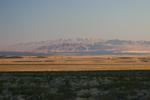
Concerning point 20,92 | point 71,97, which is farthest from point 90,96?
point 20,92

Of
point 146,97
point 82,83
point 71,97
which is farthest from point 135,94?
point 82,83

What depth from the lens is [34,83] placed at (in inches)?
1435

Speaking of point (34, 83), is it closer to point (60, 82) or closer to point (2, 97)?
point (60, 82)

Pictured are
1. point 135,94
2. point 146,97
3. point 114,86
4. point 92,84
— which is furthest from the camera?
point 92,84

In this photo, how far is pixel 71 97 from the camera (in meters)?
27.1

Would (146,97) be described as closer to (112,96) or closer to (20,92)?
(112,96)

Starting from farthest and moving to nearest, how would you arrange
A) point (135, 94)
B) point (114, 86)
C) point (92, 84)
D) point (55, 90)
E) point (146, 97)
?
point (92, 84) → point (114, 86) → point (55, 90) → point (135, 94) → point (146, 97)

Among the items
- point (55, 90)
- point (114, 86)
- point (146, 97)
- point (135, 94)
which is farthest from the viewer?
point (114, 86)

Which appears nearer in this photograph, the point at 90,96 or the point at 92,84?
the point at 90,96

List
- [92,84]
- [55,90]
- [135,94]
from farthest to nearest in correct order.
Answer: [92,84] < [55,90] < [135,94]

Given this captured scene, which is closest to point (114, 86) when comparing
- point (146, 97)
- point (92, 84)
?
point (92, 84)

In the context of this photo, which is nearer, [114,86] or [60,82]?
[114,86]

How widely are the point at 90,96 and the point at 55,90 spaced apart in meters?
4.16

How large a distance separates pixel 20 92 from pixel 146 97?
968 cm
